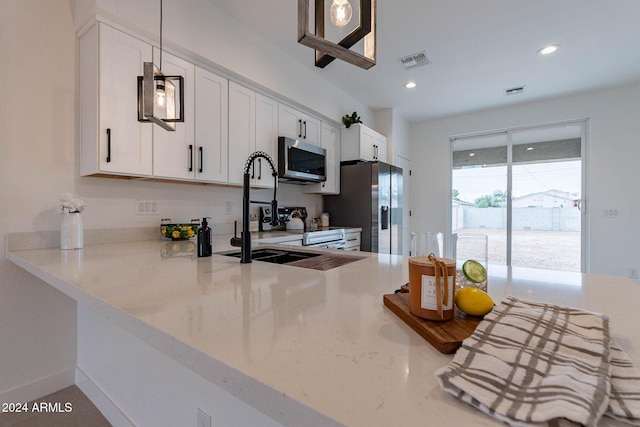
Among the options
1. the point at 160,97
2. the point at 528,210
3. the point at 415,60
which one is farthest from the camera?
the point at 528,210

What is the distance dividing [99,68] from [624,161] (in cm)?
574

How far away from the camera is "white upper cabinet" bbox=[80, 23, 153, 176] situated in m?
1.74

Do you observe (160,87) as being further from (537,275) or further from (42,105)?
(537,275)

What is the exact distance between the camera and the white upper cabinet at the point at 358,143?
3.83 meters

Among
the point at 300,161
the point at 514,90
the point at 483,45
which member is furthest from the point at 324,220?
the point at 514,90

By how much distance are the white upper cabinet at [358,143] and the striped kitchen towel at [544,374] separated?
3.46 metres

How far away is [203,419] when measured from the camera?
1.03 metres

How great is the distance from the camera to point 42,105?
178 centimetres

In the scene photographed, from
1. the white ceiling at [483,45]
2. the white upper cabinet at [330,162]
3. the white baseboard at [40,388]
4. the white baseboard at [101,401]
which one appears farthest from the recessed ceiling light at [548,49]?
the white baseboard at [40,388]

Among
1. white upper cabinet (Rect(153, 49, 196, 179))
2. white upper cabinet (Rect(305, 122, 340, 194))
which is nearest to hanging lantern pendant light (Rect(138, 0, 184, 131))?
white upper cabinet (Rect(153, 49, 196, 179))

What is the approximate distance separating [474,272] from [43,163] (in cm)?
238

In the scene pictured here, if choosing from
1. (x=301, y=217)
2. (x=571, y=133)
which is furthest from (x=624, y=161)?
(x=301, y=217)

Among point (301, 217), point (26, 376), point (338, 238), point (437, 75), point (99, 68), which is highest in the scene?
point (437, 75)

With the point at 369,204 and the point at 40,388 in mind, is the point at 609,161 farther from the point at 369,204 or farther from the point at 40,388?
the point at 40,388
